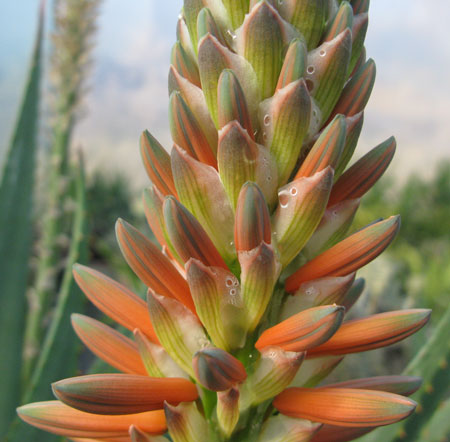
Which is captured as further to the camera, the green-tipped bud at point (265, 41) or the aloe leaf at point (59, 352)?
the aloe leaf at point (59, 352)

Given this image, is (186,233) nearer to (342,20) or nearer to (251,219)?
(251,219)

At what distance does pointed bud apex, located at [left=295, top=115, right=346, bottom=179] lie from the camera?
617 mm

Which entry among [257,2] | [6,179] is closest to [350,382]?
[257,2]

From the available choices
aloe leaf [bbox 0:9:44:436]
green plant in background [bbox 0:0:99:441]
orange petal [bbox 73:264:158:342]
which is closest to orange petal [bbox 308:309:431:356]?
orange petal [bbox 73:264:158:342]

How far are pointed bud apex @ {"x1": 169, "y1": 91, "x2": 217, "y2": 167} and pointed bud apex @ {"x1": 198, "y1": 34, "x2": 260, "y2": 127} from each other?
0.10 ft

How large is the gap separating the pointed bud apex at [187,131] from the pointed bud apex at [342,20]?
7.7 inches

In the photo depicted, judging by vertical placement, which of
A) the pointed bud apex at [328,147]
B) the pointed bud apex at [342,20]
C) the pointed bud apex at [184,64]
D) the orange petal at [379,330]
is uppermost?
the pointed bud apex at [184,64]

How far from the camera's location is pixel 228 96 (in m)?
0.61

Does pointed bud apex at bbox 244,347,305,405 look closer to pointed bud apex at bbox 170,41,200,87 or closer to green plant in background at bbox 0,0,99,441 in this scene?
pointed bud apex at bbox 170,41,200,87

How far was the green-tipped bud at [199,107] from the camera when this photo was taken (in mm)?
690

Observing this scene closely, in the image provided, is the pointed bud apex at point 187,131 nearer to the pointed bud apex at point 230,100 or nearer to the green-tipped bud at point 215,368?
the pointed bud apex at point 230,100

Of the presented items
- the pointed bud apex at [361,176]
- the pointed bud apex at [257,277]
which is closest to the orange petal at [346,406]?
the pointed bud apex at [257,277]

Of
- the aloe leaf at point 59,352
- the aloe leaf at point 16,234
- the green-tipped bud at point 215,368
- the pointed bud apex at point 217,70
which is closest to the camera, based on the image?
the green-tipped bud at point 215,368

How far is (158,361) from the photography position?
67 centimetres
